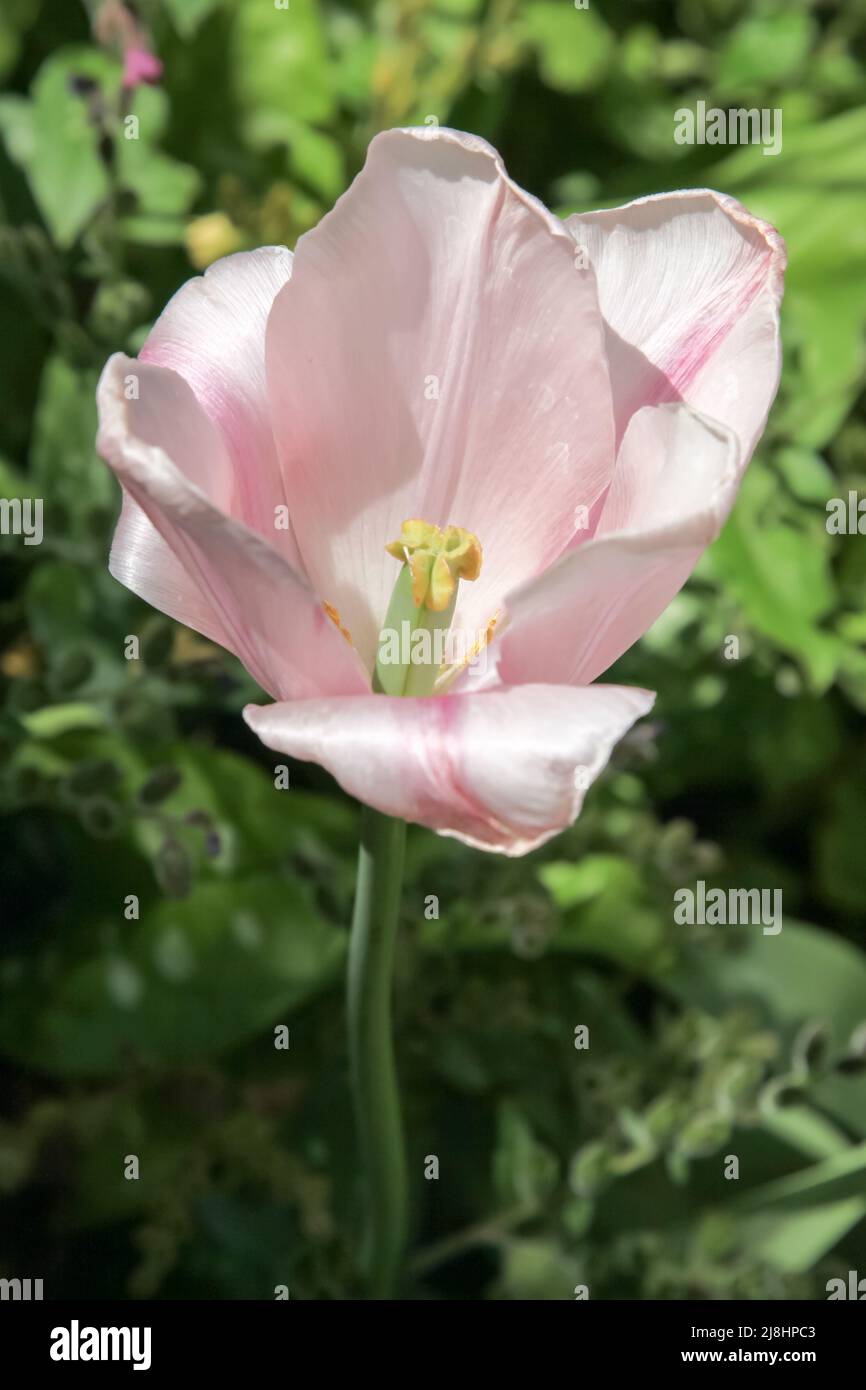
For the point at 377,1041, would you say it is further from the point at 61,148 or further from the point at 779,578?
the point at 61,148

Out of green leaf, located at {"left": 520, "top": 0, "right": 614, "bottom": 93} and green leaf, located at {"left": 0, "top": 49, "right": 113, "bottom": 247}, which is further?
green leaf, located at {"left": 520, "top": 0, "right": 614, "bottom": 93}

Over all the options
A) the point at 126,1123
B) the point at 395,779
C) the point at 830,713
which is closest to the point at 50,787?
the point at 126,1123

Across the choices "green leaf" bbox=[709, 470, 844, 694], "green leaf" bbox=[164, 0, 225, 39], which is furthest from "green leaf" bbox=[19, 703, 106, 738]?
"green leaf" bbox=[164, 0, 225, 39]

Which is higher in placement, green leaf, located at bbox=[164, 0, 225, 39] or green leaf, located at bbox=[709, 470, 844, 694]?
green leaf, located at bbox=[164, 0, 225, 39]

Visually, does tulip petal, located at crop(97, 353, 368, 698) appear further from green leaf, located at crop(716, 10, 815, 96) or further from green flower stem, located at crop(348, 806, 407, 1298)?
green leaf, located at crop(716, 10, 815, 96)

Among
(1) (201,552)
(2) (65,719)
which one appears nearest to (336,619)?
(1) (201,552)

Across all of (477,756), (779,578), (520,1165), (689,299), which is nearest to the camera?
(477,756)

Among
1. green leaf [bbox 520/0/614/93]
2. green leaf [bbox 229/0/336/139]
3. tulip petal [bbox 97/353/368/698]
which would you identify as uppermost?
green leaf [bbox 520/0/614/93]
